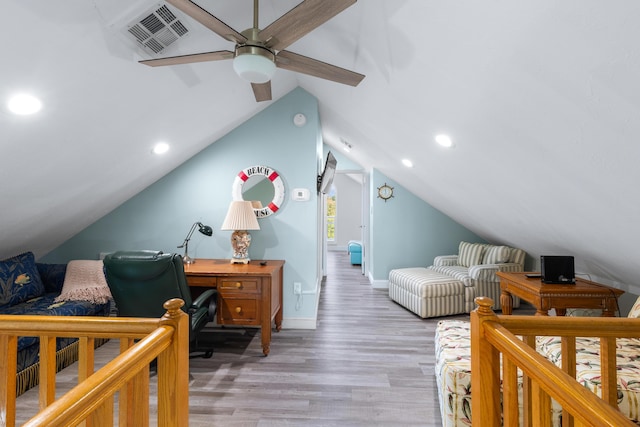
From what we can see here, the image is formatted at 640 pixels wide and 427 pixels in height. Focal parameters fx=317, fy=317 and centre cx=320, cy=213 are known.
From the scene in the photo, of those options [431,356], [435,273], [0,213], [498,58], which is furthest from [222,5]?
[435,273]

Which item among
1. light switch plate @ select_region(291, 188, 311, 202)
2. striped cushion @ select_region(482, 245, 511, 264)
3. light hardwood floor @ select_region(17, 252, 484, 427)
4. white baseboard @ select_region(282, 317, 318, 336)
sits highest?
light switch plate @ select_region(291, 188, 311, 202)

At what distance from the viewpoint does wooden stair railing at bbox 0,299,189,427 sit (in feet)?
3.10

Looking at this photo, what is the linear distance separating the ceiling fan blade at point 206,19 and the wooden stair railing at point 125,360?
3.83 ft

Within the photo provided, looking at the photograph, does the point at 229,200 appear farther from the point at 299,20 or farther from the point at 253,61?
the point at 299,20

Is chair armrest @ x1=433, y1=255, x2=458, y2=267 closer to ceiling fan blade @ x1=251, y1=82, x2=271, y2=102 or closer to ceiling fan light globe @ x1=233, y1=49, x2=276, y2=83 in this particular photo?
ceiling fan blade @ x1=251, y1=82, x2=271, y2=102

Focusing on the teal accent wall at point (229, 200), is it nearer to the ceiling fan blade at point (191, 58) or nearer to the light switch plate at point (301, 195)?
the light switch plate at point (301, 195)

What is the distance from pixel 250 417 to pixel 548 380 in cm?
175

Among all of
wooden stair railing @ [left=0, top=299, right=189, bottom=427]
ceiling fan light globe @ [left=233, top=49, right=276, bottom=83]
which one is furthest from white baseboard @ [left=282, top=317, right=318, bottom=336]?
ceiling fan light globe @ [left=233, top=49, right=276, bottom=83]

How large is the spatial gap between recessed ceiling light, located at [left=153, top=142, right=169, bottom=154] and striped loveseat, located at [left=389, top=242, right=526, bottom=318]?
3.19m

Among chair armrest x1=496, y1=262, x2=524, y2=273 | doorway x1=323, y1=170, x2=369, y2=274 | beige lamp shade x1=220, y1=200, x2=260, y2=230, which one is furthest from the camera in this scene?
doorway x1=323, y1=170, x2=369, y2=274

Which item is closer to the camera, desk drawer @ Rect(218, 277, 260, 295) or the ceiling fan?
the ceiling fan

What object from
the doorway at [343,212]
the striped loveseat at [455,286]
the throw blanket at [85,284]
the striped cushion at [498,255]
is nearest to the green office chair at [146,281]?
the throw blanket at [85,284]

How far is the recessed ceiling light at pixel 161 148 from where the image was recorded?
2.92m

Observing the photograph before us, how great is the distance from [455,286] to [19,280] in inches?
180
